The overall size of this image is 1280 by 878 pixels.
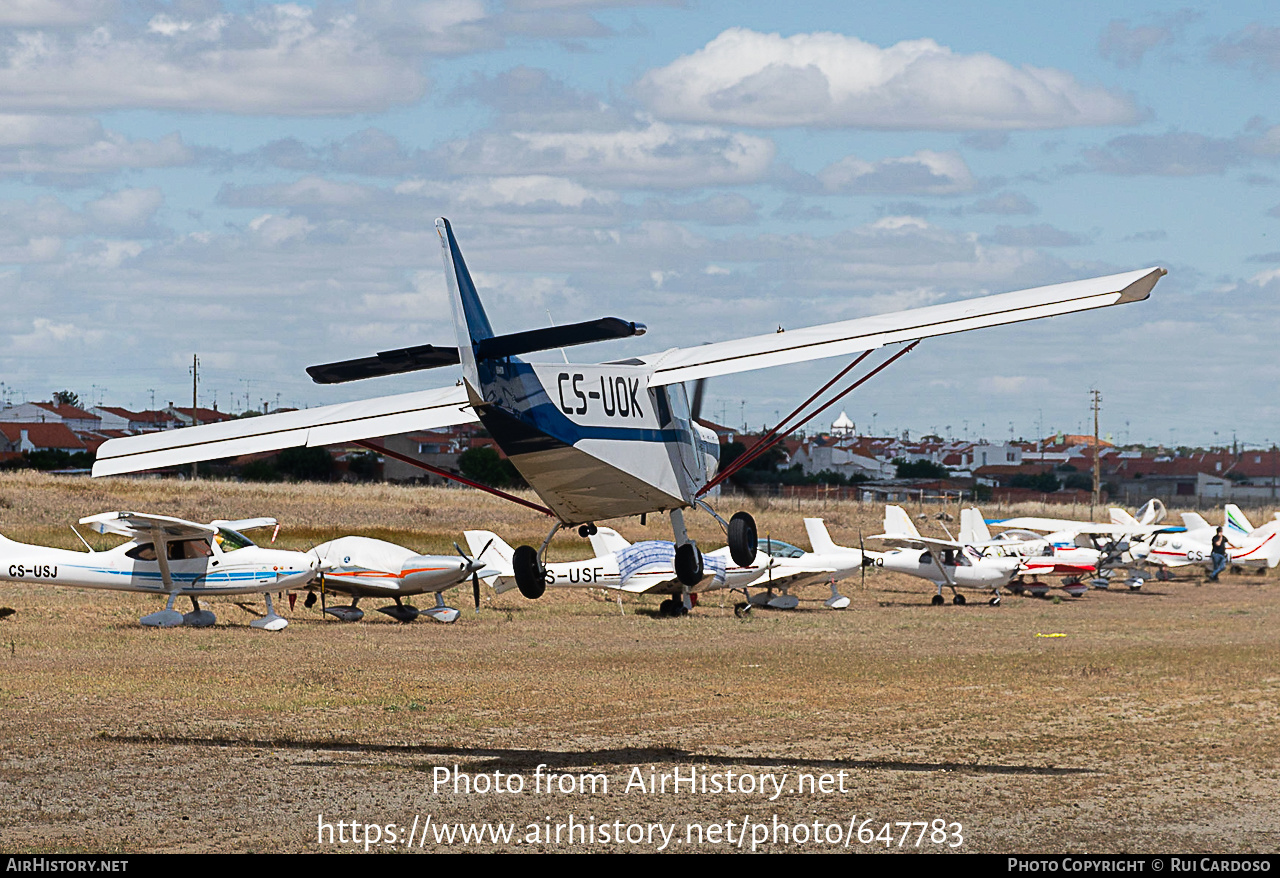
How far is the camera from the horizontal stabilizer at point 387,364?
42.1 feet

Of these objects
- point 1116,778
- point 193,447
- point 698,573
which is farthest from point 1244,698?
point 193,447

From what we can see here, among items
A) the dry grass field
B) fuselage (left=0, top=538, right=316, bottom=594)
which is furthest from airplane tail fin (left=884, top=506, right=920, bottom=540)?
fuselage (left=0, top=538, right=316, bottom=594)

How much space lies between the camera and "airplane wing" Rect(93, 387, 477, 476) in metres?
13.4

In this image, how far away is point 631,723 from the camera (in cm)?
1728

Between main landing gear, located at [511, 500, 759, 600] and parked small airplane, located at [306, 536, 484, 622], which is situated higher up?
main landing gear, located at [511, 500, 759, 600]

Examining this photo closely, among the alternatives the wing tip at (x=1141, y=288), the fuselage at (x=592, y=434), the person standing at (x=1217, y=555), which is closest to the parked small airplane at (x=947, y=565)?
the person standing at (x=1217, y=555)

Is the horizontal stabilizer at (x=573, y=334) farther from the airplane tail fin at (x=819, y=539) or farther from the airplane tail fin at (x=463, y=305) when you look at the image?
the airplane tail fin at (x=819, y=539)

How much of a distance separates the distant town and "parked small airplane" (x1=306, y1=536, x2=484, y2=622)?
1036 inches

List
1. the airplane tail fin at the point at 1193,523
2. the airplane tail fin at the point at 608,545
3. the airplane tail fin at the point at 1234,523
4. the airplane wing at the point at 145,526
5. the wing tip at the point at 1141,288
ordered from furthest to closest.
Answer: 1. the airplane tail fin at the point at 1193,523
2. the airplane tail fin at the point at 1234,523
3. the airplane tail fin at the point at 608,545
4. the airplane wing at the point at 145,526
5. the wing tip at the point at 1141,288

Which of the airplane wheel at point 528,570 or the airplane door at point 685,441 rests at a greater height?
the airplane door at point 685,441

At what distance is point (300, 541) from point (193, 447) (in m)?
30.7

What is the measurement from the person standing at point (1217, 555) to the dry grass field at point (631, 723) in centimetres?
1587

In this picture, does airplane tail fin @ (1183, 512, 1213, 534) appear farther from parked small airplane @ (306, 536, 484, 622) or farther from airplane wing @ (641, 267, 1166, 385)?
airplane wing @ (641, 267, 1166, 385)

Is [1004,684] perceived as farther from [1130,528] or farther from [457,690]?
[1130,528]
